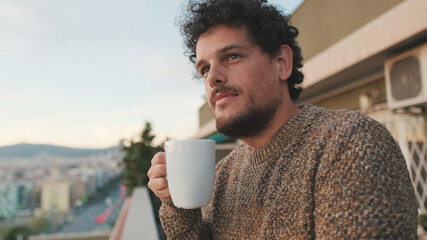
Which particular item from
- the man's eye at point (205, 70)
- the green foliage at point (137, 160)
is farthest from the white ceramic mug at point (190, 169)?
the green foliage at point (137, 160)

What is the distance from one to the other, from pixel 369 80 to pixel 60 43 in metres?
46.3

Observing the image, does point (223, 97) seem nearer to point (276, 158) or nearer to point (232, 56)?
point (232, 56)

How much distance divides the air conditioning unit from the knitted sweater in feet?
8.03

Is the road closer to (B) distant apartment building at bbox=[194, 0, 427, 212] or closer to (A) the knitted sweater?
(B) distant apartment building at bbox=[194, 0, 427, 212]

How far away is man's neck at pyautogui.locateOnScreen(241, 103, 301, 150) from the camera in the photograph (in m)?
0.94

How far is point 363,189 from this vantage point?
564 millimetres

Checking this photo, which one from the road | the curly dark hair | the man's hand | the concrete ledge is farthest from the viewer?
the road

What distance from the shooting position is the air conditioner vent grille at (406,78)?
2.83 metres

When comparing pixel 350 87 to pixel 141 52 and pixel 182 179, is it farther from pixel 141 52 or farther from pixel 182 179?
pixel 141 52

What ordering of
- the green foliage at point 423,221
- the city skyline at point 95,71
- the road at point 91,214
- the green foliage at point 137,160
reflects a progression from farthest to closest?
the road at point 91,214, the green foliage at point 137,160, the city skyline at point 95,71, the green foliage at point 423,221

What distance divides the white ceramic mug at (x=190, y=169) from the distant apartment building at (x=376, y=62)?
2479 mm

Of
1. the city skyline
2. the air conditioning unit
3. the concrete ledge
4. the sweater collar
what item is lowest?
the concrete ledge

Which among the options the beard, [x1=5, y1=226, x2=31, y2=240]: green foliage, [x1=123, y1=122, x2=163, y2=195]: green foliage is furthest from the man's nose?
[x1=5, y1=226, x2=31, y2=240]: green foliage

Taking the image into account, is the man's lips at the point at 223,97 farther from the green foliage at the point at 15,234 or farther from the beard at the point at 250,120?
the green foliage at the point at 15,234
